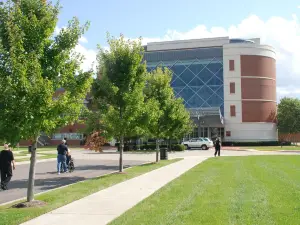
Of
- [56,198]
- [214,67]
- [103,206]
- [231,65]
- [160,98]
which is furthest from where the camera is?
[214,67]

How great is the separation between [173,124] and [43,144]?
47324 millimetres

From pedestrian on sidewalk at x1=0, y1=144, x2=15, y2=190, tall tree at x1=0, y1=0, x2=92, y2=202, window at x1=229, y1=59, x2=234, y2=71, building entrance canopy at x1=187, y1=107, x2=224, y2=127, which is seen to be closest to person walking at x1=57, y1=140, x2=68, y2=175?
pedestrian on sidewalk at x1=0, y1=144, x2=15, y2=190

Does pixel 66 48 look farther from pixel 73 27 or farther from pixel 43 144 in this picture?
pixel 43 144

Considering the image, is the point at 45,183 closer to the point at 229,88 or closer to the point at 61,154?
the point at 61,154

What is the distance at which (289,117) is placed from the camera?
66.7 meters

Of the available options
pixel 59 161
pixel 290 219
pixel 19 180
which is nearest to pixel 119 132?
pixel 59 161

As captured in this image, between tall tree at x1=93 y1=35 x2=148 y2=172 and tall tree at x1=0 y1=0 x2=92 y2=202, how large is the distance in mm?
7106

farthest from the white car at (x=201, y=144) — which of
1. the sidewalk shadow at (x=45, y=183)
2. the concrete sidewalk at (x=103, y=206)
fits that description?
the concrete sidewalk at (x=103, y=206)

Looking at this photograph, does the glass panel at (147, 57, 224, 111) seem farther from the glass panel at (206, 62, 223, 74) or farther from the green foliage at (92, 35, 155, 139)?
the green foliage at (92, 35, 155, 139)

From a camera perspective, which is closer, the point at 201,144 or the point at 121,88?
the point at 121,88

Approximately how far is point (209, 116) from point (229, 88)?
20.2 feet

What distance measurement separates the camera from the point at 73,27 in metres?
11.0

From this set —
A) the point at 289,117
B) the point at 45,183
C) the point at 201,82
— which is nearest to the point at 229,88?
the point at 201,82

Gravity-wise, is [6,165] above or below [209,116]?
below
